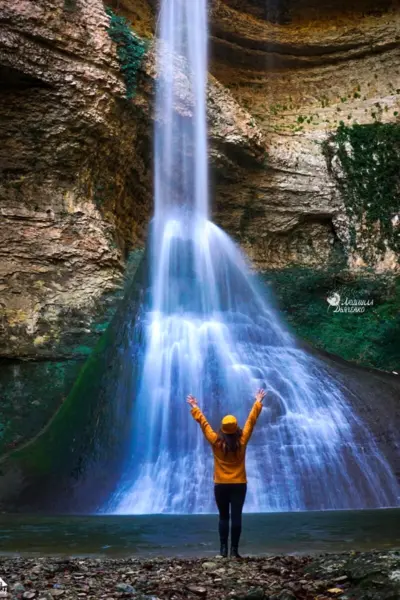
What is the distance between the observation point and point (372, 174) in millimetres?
20234

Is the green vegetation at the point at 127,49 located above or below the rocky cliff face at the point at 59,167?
above

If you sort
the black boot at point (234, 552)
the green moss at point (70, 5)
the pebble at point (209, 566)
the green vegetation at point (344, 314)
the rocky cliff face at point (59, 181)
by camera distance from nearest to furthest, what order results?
the pebble at point (209, 566) → the black boot at point (234, 552) → the rocky cliff face at point (59, 181) → the green moss at point (70, 5) → the green vegetation at point (344, 314)

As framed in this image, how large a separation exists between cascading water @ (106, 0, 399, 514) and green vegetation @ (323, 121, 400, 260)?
437 cm

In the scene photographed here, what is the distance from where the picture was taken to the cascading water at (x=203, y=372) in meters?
9.75

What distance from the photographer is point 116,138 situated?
16094mm

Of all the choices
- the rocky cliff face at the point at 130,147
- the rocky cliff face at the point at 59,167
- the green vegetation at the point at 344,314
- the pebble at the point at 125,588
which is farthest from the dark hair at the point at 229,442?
the green vegetation at the point at 344,314

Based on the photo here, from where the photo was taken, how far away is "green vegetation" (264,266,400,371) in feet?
59.2

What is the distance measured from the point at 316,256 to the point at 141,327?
27.9ft

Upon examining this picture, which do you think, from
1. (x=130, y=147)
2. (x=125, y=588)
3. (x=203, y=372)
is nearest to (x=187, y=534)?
(x=125, y=588)

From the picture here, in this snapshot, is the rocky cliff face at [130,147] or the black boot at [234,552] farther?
the rocky cliff face at [130,147]

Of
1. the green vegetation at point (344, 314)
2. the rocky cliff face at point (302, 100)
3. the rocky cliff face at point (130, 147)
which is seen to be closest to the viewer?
the rocky cliff face at point (130, 147)

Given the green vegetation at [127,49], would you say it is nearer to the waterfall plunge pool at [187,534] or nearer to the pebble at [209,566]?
the waterfall plunge pool at [187,534]

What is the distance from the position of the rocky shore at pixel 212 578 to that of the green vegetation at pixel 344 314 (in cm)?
1393

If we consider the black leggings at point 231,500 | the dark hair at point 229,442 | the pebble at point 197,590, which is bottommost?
the pebble at point 197,590
